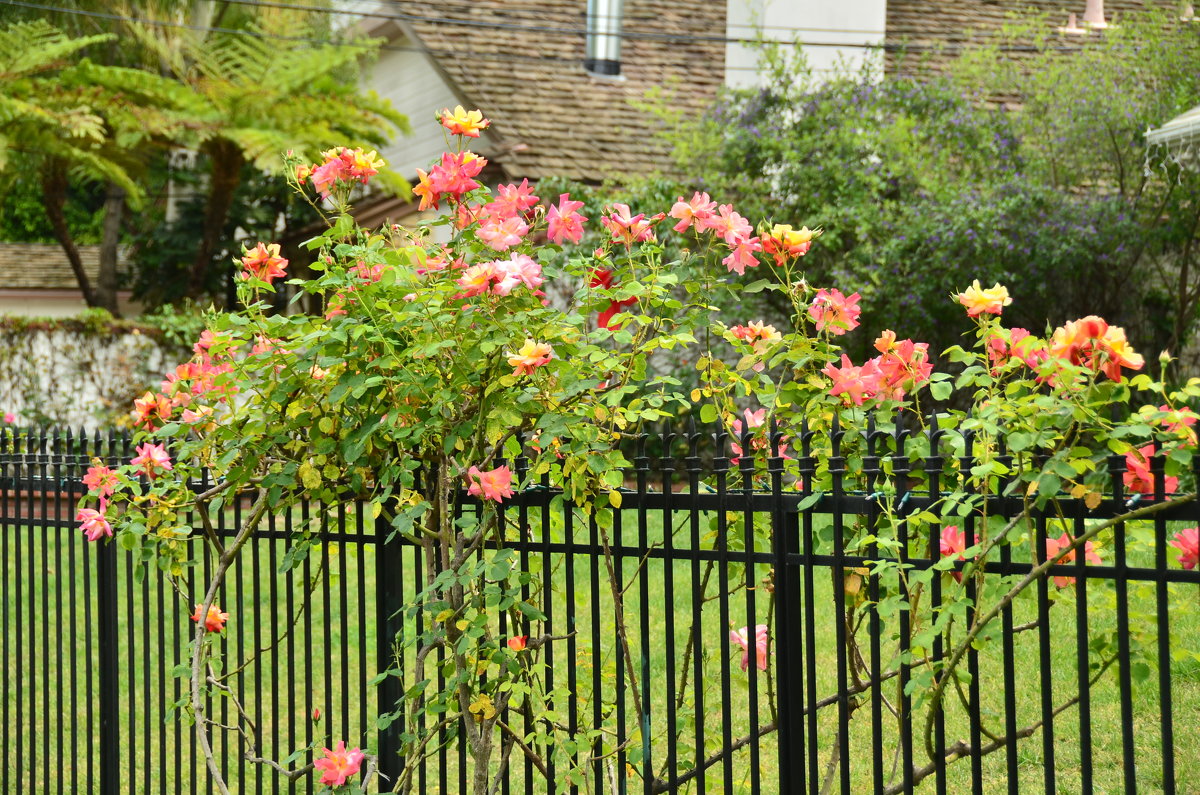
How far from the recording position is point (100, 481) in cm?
379

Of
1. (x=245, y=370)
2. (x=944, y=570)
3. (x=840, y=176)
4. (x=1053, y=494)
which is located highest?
(x=840, y=176)

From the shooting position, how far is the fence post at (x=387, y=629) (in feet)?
12.0

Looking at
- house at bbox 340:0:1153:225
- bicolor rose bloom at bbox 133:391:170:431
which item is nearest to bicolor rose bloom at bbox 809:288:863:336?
bicolor rose bloom at bbox 133:391:170:431

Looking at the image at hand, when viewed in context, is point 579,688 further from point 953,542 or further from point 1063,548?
point 1063,548

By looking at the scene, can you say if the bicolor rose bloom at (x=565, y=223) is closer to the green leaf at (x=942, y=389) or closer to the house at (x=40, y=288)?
the green leaf at (x=942, y=389)

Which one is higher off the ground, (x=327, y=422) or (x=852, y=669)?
(x=327, y=422)

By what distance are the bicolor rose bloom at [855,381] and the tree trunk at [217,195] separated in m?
16.3

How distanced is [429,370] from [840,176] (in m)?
9.71

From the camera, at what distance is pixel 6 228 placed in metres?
34.9

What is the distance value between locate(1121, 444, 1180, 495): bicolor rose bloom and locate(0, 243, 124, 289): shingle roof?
24937 mm

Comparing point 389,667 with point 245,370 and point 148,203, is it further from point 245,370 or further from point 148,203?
point 148,203

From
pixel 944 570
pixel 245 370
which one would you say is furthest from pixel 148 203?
pixel 944 570

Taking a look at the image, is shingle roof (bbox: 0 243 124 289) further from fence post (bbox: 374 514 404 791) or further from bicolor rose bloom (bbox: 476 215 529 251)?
bicolor rose bloom (bbox: 476 215 529 251)

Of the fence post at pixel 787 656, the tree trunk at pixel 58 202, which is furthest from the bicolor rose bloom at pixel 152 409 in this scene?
the tree trunk at pixel 58 202
